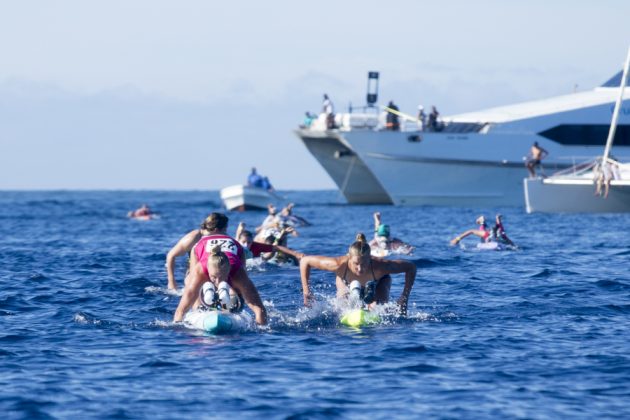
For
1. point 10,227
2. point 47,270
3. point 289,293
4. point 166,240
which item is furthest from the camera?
point 10,227

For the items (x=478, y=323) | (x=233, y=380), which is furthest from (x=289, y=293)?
(x=233, y=380)

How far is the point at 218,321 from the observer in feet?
43.4

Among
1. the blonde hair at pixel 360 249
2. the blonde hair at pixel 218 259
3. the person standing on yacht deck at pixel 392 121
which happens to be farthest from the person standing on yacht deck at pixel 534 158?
the blonde hair at pixel 218 259

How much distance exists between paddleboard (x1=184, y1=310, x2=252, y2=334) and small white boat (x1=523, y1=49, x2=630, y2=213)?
29818mm

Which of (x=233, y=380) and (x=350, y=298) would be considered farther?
(x=350, y=298)

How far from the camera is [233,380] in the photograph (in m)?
10.8

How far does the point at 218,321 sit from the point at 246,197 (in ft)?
141

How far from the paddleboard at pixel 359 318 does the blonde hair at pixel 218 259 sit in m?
1.74

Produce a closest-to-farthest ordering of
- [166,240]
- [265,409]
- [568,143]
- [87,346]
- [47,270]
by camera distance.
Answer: [265,409] → [87,346] → [47,270] → [166,240] → [568,143]

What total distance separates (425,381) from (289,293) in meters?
7.45

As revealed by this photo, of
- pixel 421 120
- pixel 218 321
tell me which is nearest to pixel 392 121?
pixel 421 120

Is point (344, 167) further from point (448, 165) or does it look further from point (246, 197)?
point (448, 165)

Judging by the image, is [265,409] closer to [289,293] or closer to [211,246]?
[211,246]

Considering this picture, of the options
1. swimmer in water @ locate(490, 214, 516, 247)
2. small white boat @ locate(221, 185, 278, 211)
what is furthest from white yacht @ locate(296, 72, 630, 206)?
swimmer in water @ locate(490, 214, 516, 247)
